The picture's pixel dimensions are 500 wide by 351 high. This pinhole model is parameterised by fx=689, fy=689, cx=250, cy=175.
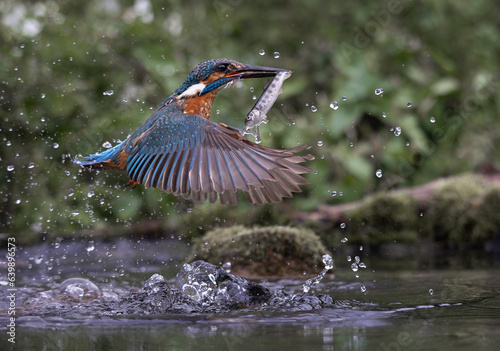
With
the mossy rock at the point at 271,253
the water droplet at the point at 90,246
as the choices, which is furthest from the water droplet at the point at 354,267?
the water droplet at the point at 90,246

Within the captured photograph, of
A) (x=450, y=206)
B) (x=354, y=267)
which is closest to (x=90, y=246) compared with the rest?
(x=354, y=267)

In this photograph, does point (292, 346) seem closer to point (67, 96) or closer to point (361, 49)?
point (67, 96)

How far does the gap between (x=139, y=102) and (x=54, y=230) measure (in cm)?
184

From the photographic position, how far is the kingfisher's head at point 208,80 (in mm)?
4402

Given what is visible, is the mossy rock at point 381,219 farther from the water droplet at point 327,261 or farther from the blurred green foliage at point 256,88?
the water droplet at point 327,261

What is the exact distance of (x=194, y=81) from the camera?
445 cm

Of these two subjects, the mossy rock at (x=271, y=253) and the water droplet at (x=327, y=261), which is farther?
the mossy rock at (x=271, y=253)

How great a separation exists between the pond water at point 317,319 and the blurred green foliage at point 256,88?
2.31 meters

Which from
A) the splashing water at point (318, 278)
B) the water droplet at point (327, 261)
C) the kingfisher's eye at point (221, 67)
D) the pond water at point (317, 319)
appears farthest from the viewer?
the water droplet at point (327, 261)

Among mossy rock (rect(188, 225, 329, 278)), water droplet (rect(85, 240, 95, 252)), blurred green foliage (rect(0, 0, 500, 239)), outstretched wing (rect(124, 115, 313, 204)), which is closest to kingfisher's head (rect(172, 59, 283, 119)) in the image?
outstretched wing (rect(124, 115, 313, 204))

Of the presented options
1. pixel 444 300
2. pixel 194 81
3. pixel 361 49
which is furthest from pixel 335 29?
pixel 444 300

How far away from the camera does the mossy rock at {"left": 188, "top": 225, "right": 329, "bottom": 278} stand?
5.06 m

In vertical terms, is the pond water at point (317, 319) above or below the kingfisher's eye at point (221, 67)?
below

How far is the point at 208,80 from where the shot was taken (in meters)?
4.42
